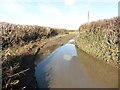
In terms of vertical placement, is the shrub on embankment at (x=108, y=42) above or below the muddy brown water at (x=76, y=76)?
above

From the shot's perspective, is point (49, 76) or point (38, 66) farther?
point (38, 66)

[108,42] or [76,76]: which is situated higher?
[108,42]

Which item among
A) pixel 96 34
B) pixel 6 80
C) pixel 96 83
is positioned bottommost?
pixel 96 83

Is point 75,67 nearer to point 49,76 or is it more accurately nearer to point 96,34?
point 49,76

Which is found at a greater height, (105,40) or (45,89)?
(105,40)

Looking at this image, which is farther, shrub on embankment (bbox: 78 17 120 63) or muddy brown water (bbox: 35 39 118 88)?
shrub on embankment (bbox: 78 17 120 63)

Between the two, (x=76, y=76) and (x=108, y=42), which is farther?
(x=108, y=42)

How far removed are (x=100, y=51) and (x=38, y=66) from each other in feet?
15.5

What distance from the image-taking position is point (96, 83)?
931 centimetres

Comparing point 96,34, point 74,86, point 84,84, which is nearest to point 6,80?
point 74,86

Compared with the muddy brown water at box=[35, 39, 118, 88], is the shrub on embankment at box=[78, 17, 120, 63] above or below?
above

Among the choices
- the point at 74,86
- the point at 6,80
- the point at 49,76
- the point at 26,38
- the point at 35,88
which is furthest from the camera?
the point at 26,38

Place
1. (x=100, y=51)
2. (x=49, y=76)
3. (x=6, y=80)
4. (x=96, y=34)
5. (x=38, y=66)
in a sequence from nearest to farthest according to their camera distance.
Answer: (x=6, y=80), (x=49, y=76), (x=38, y=66), (x=100, y=51), (x=96, y=34)

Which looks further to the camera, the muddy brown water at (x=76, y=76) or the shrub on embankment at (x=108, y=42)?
the shrub on embankment at (x=108, y=42)
